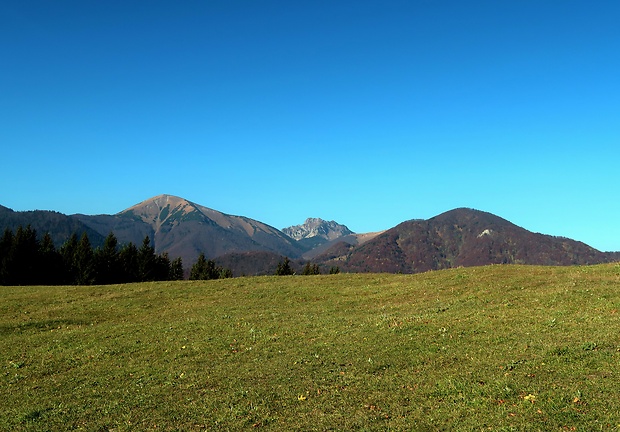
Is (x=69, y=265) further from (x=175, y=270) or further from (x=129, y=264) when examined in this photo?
(x=175, y=270)

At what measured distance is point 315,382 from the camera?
2069cm

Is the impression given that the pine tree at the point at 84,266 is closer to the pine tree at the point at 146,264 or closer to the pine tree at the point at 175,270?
the pine tree at the point at 146,264

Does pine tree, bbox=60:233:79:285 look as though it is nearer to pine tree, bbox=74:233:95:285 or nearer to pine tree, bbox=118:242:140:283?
pine tree, bbox=74:233:95:285

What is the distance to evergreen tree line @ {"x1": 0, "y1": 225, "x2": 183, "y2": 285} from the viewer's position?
88188mm

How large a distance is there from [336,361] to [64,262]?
88.2 m

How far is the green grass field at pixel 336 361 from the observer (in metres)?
16.8

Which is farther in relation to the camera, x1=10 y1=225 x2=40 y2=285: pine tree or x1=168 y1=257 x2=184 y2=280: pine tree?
x1=168 y1=257 x2=184 y2=280: pine tree

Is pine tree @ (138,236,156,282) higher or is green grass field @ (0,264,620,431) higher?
pine tree @ (138,236,156,282)

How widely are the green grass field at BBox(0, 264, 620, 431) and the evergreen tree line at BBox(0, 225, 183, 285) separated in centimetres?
5000

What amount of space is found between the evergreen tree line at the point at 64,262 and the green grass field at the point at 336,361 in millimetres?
49997

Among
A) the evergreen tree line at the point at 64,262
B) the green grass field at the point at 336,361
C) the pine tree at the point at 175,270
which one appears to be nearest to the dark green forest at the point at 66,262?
the evergreen tree line at the point at 64,262

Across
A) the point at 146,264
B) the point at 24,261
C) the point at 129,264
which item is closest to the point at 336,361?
the point at 24,261

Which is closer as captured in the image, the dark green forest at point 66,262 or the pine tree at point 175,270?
the dark green forest at point 66,262

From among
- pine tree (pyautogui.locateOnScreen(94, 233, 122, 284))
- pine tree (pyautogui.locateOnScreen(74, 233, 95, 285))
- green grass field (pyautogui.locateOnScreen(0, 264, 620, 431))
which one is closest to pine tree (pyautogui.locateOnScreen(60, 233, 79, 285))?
pine tree (pyautogui.locateOnScreen(74, 233, 95, 285))
